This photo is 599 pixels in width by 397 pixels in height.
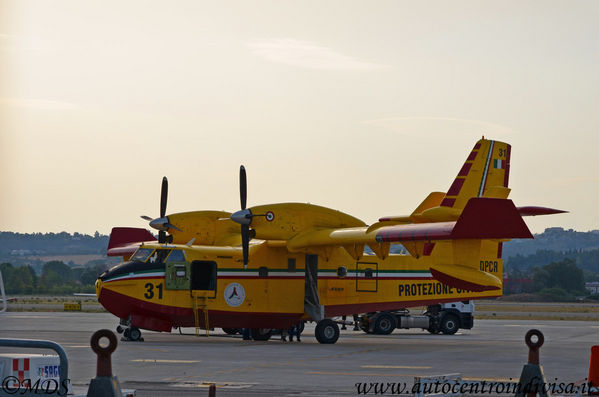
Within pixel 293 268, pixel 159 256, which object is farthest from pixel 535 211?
pixel 159 256

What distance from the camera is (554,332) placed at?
1690 inches

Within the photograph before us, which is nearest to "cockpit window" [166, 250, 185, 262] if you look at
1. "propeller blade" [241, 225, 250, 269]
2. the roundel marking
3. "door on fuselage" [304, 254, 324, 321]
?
the roundel marking

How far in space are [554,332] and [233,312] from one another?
59.8ft

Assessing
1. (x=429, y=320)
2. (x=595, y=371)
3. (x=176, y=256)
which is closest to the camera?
(x=595, y=371)

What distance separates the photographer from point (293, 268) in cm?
3303

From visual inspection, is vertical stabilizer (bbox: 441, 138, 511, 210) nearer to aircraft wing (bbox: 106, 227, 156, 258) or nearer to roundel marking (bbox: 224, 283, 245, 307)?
roundel marking (bbox: 224, 283, 245, 307)

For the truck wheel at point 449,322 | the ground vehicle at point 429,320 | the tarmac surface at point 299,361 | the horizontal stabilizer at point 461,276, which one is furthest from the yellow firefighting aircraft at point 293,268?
the truck wheel at point 449,322

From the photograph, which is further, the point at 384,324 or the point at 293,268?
the point at 384,324

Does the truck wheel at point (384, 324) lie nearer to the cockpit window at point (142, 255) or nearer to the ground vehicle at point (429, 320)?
the ground vehicle at point (429, 320)

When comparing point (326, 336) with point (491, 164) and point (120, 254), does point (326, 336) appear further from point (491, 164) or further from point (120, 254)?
point (120, 254)

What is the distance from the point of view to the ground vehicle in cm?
4034

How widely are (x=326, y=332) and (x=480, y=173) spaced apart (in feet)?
28.3

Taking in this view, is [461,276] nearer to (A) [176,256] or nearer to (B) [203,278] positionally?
(B) [203,278]

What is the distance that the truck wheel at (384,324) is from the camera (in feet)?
132
